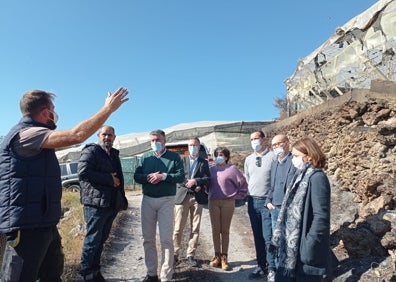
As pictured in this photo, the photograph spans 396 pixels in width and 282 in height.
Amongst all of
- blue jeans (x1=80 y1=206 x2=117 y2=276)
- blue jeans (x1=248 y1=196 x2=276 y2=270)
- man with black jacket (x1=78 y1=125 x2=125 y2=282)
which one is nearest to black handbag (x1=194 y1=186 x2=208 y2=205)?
blue jeans (x1=248 y1=196 x2=276 y2=270)

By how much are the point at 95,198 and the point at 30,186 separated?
4.44 ft

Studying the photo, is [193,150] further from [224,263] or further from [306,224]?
[306,224]

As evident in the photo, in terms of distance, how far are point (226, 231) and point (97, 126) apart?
3058 millimetres

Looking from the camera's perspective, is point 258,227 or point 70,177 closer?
point 258,227

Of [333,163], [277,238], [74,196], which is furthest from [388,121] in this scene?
[74,196]

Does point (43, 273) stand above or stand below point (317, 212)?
below

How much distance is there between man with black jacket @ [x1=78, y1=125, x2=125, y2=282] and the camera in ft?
12.4

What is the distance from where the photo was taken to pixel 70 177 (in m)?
15.4

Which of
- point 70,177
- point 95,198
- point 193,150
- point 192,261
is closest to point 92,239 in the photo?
point 95,198

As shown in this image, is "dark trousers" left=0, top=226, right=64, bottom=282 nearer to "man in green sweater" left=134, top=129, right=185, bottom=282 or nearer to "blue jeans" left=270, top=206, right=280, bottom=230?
"man in green sweater" left=134, top=129, right=185, bottom=282

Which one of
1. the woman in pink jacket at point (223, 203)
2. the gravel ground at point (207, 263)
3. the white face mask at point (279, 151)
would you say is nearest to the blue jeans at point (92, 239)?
the gravel ground at point (207, 263)

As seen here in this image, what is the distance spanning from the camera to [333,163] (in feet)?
25.1

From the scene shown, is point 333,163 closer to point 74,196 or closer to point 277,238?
point 277,238

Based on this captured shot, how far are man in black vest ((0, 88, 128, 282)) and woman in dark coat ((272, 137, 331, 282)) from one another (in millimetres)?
1732
